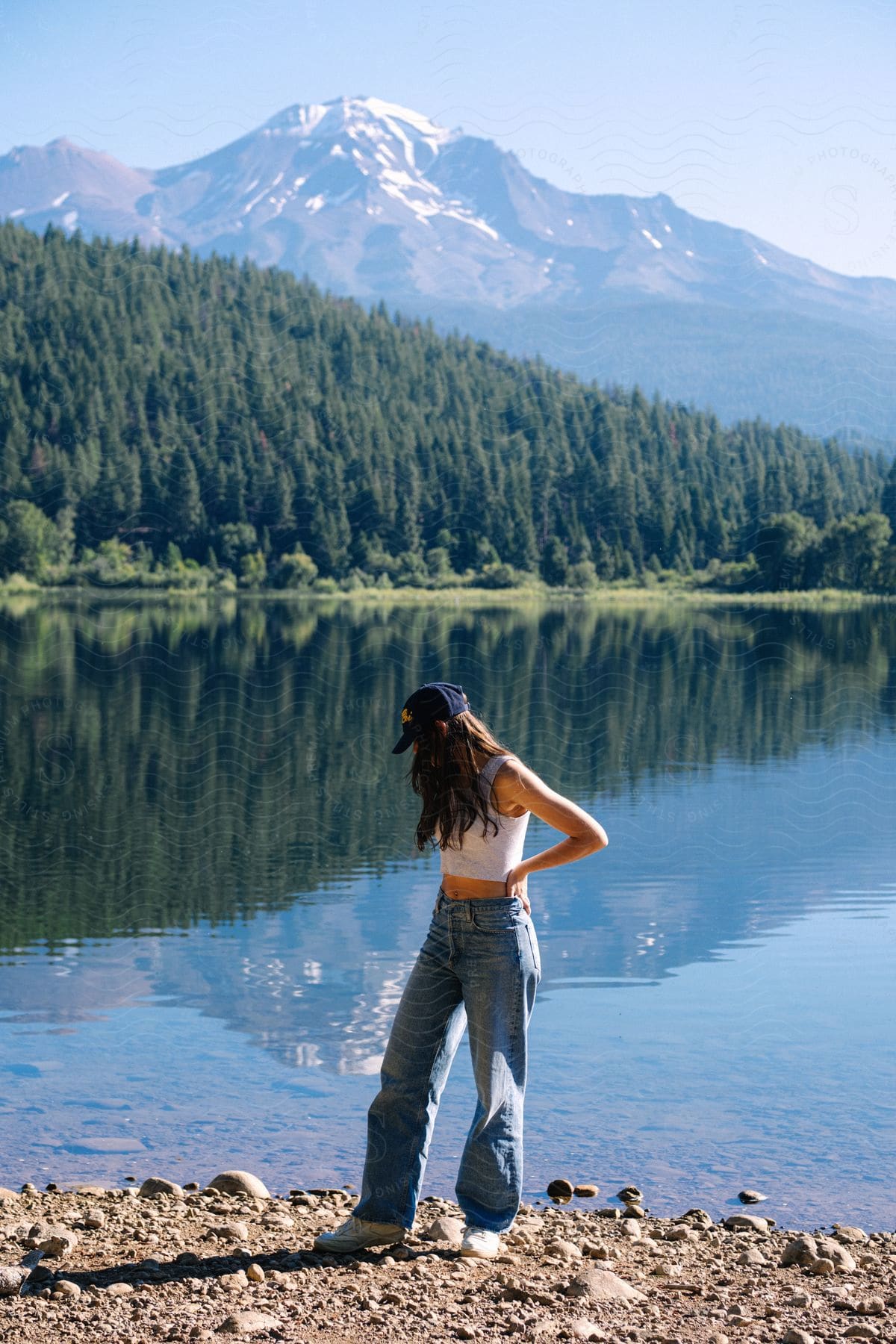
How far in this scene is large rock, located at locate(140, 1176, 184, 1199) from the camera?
711 centimetres

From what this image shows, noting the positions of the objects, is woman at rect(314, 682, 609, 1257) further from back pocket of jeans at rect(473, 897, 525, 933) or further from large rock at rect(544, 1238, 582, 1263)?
large rock at rect(544, 1238, 582, 1263)

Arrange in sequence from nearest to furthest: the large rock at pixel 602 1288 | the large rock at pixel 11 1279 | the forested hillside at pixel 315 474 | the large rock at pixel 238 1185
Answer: the large rock at pixel 11 1279 < the large rock at pixel 602 1288 < the large rock at pixel 238 1185 < the forested hillside at pixel 315 474

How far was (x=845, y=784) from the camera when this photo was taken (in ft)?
80.2

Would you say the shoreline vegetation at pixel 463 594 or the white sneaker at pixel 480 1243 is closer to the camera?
the white sneaker at pixel 480 1243

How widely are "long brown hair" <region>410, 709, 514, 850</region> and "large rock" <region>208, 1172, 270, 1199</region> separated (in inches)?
83.7

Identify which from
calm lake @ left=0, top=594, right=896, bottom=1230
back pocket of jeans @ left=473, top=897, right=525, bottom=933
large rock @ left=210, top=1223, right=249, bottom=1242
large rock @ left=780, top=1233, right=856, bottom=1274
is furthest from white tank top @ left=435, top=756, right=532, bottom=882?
calm lake @ left=0, top=594, right=896, bottom=1230

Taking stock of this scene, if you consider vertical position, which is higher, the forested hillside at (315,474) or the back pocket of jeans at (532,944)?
the forested hillside at (315,474)

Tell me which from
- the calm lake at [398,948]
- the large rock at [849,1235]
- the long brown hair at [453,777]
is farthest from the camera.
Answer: the calm lake at [398,948]

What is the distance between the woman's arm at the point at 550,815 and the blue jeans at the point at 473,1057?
0.23m

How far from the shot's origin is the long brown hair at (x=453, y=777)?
607 cm

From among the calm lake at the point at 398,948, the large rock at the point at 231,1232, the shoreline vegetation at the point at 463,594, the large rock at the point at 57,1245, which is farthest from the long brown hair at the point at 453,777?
the shoreline vegetation at the point at 463,594

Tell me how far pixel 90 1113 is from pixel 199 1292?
3397 mm

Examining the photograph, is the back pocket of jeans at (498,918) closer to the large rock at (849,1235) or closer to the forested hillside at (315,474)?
the large rock at (849,1235)

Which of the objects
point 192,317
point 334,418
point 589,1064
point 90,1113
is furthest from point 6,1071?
point 192,317
